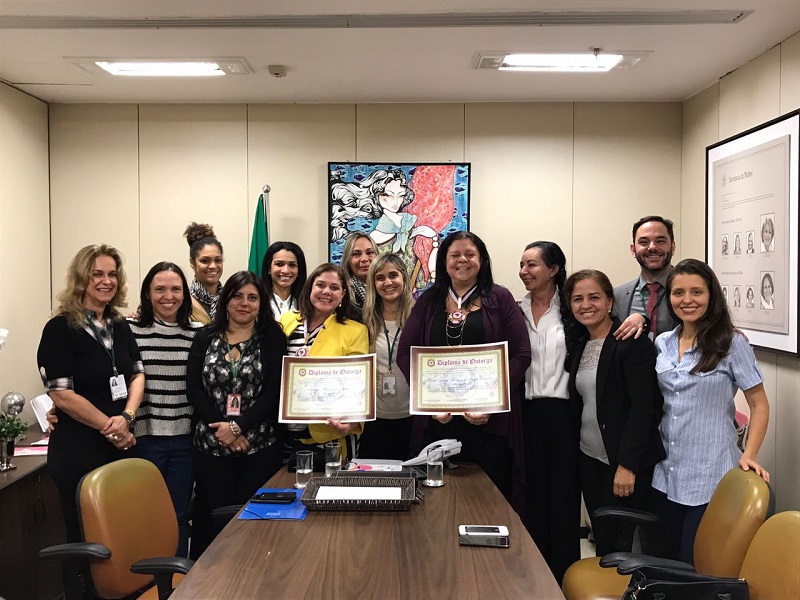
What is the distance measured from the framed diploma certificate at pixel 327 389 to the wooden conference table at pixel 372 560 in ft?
2.10

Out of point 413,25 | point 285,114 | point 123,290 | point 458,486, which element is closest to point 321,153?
point 285,114

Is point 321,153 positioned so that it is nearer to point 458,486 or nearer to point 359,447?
point 359,447

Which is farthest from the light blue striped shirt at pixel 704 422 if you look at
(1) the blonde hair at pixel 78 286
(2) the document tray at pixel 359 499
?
(1) the blonde hair at pixel 78 286

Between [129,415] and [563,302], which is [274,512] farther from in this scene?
[563,302]

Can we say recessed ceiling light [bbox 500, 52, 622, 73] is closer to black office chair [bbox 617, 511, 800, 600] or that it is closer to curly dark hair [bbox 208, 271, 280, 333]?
curly dark hair [bbox 208, 271, 280, 333]

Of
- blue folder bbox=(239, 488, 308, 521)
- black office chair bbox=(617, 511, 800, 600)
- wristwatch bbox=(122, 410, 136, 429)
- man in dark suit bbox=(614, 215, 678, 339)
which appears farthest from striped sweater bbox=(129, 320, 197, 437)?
man in dark suit bbox=(614, 215, 678, 339)

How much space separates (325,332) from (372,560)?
1484 mm

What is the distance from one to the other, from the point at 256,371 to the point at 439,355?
2.77 ft

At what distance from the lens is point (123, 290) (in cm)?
320

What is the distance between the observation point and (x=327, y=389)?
2.93m

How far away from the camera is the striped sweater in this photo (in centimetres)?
321

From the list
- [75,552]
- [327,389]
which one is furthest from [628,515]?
[75,552]

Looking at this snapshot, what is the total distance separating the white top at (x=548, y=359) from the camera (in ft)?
10.7

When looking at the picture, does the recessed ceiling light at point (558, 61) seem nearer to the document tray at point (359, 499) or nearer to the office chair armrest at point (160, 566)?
the document tray at point (359, 499)
